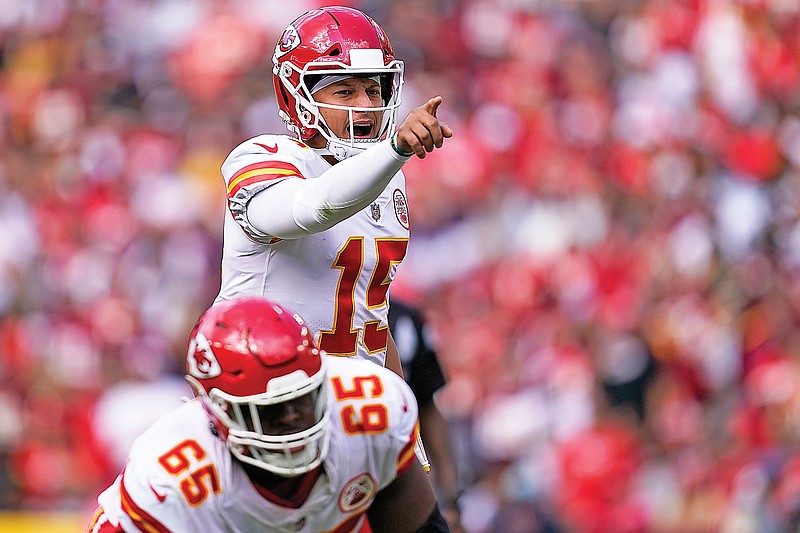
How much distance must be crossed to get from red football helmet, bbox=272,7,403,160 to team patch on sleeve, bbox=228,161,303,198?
0.72ft

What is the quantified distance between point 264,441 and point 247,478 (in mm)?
160

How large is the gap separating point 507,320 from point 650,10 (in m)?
1.99

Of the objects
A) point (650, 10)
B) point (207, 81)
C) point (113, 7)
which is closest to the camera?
point (650, 10)

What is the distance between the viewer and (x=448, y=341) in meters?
7.75

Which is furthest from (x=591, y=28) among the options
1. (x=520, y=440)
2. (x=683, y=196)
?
(x=520, y=440)

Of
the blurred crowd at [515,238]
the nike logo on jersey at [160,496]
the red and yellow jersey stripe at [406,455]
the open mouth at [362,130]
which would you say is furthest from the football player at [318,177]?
the blurred crowd at [515,238]

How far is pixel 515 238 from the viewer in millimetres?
7887

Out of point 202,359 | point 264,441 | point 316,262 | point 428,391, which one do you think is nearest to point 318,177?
point 316,262

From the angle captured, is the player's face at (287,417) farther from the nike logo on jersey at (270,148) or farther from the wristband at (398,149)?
the nike logo on jersey at (270,148)

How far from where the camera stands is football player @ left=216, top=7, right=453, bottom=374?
129 inches

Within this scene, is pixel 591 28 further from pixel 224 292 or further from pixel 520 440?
pixel 224 292

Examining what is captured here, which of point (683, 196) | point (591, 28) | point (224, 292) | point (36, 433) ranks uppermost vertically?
point (224, 292)

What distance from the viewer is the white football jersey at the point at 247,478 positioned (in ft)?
9.29

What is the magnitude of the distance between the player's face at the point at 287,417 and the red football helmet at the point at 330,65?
0.80 m
